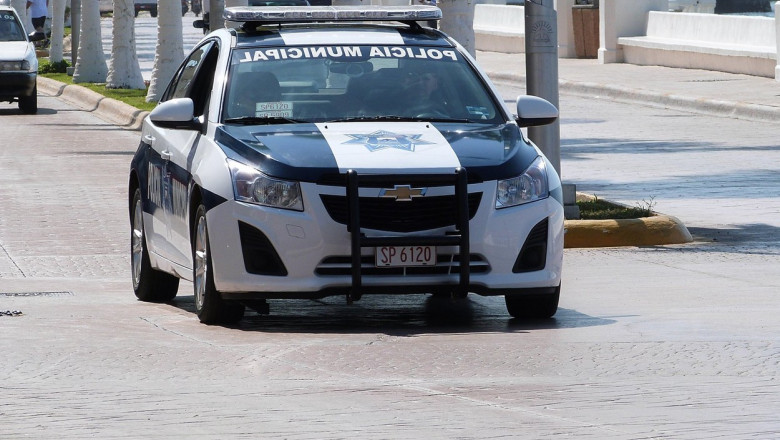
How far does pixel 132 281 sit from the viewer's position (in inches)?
455

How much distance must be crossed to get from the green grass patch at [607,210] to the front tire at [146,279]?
387cm

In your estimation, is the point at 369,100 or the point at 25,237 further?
the point at 25,237

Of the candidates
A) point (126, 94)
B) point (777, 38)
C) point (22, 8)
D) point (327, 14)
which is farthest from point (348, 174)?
point (22, 8)

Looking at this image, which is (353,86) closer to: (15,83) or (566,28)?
(15,83)

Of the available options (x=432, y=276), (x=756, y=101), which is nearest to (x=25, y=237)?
(x=432, y=276)

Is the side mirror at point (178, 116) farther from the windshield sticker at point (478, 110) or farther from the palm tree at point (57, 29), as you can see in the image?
the palm tree at point (57, 29)

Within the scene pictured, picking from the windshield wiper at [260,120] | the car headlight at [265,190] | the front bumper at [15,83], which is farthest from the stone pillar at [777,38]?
the car headlight at [265,190]

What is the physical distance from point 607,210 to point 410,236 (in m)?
5.31

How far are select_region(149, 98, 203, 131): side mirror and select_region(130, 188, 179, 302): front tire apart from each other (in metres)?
1.33

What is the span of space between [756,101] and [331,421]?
1990cm

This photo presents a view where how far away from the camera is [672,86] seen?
29641 millimetres

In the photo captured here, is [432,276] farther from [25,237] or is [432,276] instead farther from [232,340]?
[25,237]

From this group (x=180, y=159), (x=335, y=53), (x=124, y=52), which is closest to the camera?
(x=180, y=159)

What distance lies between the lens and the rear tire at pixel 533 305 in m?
9.52
